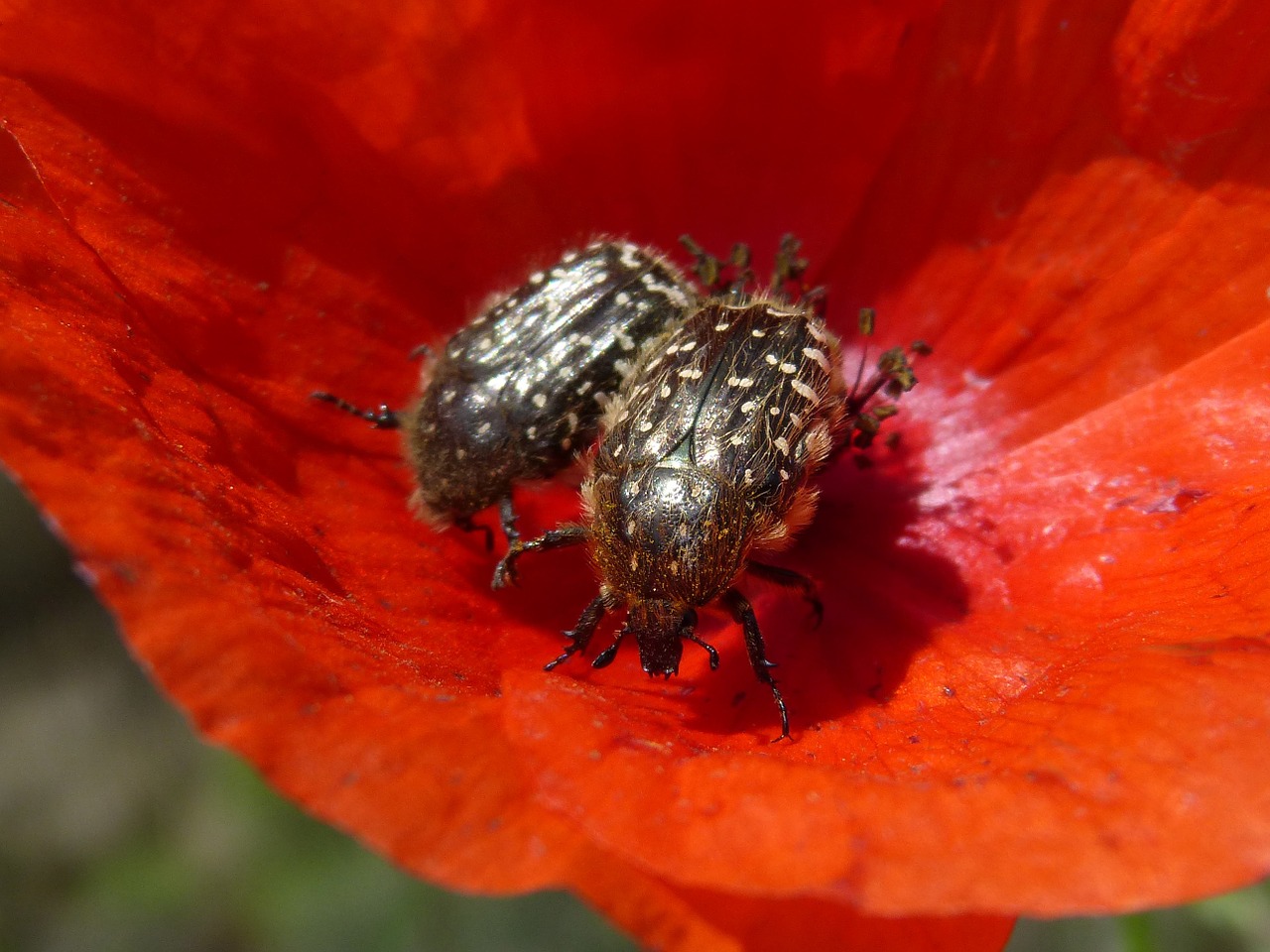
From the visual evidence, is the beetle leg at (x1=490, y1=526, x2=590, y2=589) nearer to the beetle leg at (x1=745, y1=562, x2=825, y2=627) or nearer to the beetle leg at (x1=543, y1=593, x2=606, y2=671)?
the beetle leg at (x1=543, y1=593, x2=606, y2=671)

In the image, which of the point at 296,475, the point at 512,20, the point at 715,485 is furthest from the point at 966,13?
the point at 296,475

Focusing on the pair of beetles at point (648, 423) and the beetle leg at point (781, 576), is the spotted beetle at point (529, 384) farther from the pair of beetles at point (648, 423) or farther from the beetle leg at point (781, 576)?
the beetle leg at point (781, 576)

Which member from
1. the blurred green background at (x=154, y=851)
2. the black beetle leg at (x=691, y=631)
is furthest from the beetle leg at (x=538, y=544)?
the blurred green background at (x=154, y=851)

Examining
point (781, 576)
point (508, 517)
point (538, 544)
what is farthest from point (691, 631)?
point (508, 517)

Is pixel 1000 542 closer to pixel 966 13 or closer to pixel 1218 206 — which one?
pixel 1218 206

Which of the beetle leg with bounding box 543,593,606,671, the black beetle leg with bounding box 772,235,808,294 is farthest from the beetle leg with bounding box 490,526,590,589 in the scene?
the black beetle leg with bounding box 772,235,808,294

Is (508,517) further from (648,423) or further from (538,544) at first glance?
(648,423)
